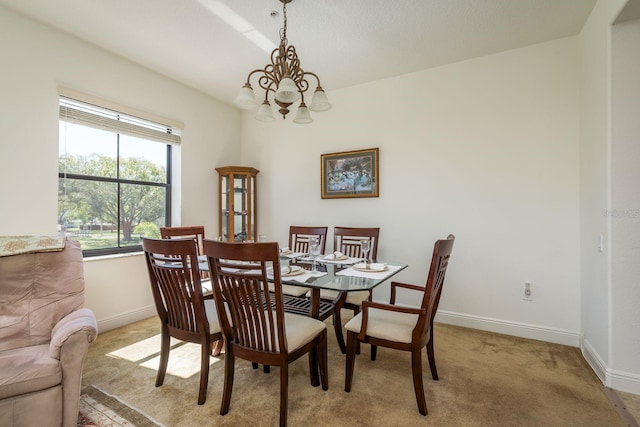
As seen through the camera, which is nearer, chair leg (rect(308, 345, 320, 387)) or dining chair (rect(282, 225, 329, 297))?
chair leg (rect(308, 345, 320, 387))

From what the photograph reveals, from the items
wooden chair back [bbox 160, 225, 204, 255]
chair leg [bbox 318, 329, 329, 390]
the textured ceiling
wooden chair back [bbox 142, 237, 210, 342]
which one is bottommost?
chair leg [bbox 318, 329, 329, 390]

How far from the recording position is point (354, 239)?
10.4ft

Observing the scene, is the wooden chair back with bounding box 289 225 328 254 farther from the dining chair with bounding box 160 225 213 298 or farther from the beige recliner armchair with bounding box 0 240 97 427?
the beige recliner armchair with bounding box 0 240 97 427

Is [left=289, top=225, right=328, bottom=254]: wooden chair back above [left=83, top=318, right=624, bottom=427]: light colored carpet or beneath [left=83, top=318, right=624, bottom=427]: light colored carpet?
above

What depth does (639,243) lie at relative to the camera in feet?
6.31

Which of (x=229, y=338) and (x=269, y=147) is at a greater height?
(x=269, y=147)

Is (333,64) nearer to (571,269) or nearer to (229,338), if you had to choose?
(229,338)

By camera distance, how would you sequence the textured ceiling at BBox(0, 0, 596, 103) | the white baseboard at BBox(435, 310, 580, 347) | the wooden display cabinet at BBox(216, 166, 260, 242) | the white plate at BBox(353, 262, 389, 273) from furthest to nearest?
1. the wooden display cabinet at BBox(216, 166, 260, 242)
2. the white baseboard at BBox(435, 310, 580, 347)
3. the textured ceiling at BBox(0, 0, 596, 103)
4. the white plate at BBox(353, 262, 389, 273)

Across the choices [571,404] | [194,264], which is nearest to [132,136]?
[194,264]

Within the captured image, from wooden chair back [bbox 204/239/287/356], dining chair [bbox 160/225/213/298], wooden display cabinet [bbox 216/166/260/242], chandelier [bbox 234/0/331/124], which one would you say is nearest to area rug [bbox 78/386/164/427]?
wooden chair back [bbox 204/239/287/356]

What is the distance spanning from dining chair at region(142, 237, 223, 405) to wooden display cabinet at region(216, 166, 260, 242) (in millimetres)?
2090

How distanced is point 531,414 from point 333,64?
330 centimetres

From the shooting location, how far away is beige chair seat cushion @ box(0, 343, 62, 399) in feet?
4.52

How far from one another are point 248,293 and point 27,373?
3.53ft
